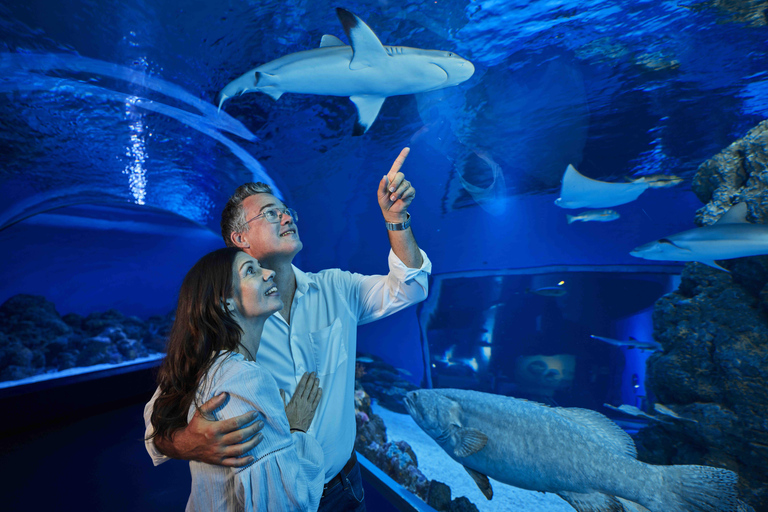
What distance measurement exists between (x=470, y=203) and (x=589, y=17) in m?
2.87

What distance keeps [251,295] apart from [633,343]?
442 centimetres

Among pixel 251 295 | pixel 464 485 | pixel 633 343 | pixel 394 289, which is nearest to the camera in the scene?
pixel 251 295

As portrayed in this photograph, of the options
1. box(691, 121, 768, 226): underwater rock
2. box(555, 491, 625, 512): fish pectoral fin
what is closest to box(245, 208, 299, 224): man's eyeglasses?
box(555, 491, 625, 512): fish pectoral fin

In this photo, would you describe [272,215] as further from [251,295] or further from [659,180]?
[659,180]

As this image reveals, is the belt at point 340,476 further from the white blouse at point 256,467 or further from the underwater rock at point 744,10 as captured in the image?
the underwater rock at point 744,10

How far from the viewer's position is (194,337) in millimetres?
1168

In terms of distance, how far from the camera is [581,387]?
4.03 meters

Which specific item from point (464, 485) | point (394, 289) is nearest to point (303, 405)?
point (394, 289)

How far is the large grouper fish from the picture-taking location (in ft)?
5.93

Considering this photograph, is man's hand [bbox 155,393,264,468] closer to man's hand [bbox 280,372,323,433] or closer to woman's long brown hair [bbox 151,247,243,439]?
woman's long brown hair [bbox 151,247,243,439]

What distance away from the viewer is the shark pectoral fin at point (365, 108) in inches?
123

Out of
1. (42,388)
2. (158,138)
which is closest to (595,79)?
(158,138)

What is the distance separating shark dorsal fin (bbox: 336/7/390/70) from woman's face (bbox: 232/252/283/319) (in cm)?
171

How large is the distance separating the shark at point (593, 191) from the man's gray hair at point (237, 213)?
387 centimetres
